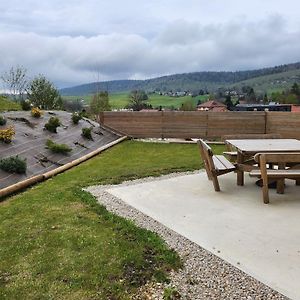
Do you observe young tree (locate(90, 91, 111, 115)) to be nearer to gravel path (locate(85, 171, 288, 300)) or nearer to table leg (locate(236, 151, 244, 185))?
table leg (locate(236, 151, 244, 185))

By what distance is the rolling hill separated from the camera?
8114 centimetres

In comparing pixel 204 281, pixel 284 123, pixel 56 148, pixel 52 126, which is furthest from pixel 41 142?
pixel 284 123

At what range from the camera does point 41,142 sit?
10.6 m

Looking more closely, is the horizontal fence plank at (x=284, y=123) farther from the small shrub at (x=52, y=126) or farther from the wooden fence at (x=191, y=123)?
the small shrub at (x=52, y=126)

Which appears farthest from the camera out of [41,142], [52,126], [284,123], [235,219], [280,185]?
[284,123]

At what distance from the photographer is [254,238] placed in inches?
156

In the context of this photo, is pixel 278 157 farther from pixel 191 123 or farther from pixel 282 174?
pixel 191 123

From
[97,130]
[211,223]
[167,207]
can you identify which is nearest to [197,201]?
[167,207]

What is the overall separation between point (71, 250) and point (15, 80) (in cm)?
3163

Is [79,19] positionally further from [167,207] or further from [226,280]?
[226,280]

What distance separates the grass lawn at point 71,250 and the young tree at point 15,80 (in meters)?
28.6

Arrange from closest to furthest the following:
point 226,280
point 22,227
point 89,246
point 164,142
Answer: point 226,280 < point 89,246 < point 22,227 < point 164,142

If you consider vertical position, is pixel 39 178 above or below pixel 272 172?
below

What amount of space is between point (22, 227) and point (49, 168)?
445 cm
